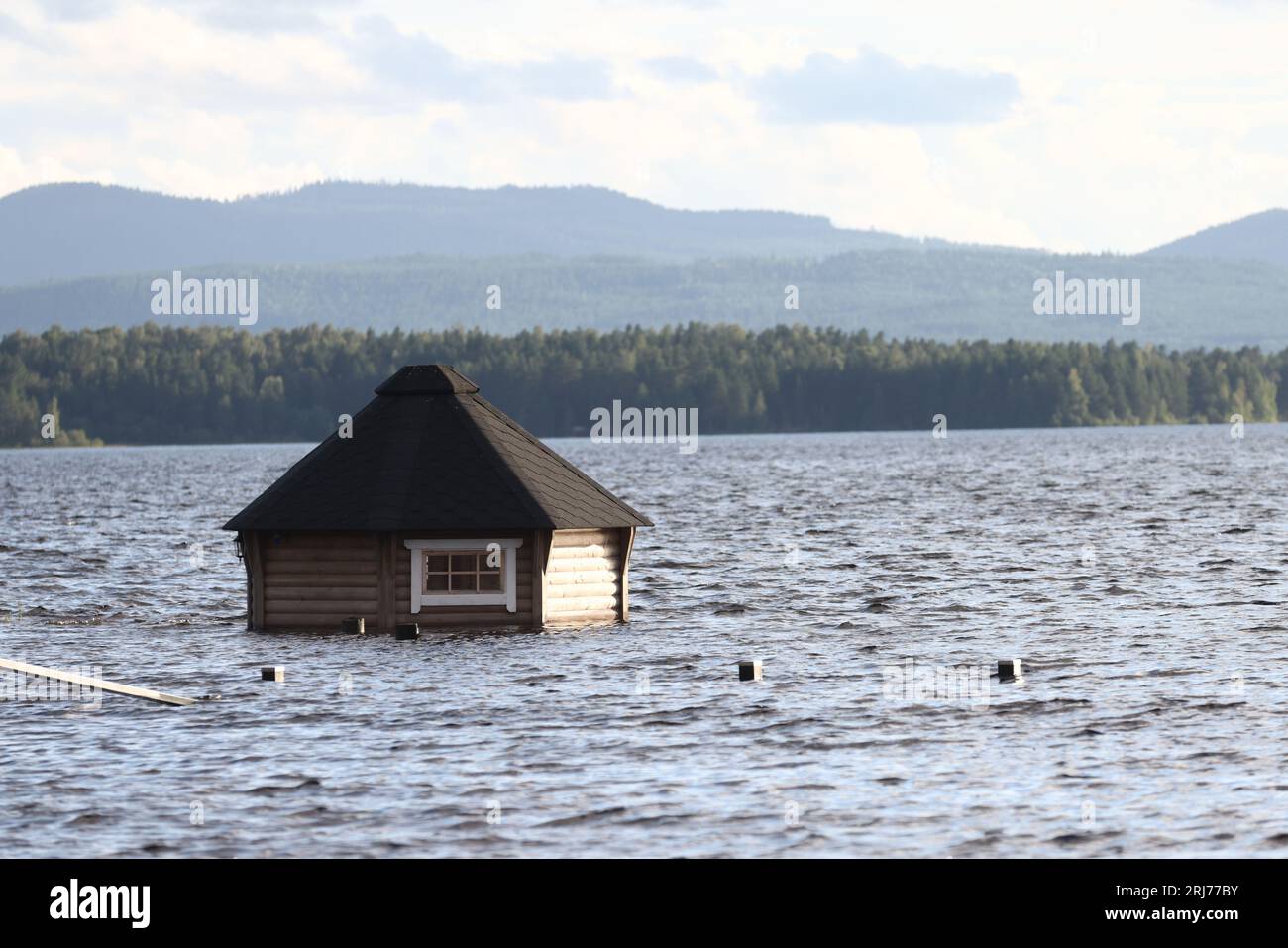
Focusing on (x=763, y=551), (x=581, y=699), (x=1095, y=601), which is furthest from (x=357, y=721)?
(x=763, y=551)

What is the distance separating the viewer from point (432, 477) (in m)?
32.7

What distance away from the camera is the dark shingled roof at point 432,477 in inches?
1254

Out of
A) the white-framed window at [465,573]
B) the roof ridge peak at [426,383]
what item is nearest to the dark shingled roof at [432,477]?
the roof ridge peak at [426,383]

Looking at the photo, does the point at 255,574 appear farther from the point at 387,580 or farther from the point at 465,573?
the point at 465,573

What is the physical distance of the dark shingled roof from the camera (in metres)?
31.8

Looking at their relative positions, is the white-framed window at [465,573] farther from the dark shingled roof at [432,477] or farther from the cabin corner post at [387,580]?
the dark shingled roof at [432,477]

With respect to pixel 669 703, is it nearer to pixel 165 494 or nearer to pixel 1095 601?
pixel 1095 601

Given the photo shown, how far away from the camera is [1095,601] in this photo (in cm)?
4150

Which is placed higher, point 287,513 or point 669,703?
point 287,513

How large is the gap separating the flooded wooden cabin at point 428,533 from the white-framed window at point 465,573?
23 mm

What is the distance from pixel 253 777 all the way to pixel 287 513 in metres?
11.7

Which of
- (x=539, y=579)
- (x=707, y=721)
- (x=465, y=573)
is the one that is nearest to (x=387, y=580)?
(x=465, y=573)

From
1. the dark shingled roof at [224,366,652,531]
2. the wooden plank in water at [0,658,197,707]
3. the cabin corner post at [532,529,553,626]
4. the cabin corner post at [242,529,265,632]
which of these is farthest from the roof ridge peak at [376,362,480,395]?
the wooden plank in water at [0,658,197,707]

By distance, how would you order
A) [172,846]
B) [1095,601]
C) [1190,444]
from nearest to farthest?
[172,846] < [1095,601] < [1190,444]
